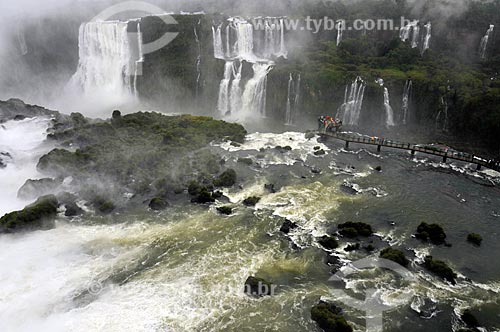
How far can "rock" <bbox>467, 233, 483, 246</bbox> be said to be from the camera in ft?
97.0

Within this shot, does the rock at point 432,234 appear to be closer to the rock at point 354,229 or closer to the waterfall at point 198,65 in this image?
the rock at point 354,229

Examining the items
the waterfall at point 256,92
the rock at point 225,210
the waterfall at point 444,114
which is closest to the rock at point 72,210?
the rock at point 225,210

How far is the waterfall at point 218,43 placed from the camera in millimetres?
66625

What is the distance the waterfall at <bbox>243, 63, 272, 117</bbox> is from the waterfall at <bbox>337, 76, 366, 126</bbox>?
1095cm

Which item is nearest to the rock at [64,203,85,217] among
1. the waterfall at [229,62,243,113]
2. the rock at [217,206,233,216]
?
the rock at [217,206,233,216]

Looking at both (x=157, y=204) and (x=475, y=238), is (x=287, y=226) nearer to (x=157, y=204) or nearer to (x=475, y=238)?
(x=157, y=204)

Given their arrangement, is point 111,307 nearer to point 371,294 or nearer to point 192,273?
point 192,273

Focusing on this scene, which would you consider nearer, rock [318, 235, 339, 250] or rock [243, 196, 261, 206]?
rock [318, 235, 339, 250]

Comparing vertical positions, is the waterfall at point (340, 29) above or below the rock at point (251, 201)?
above

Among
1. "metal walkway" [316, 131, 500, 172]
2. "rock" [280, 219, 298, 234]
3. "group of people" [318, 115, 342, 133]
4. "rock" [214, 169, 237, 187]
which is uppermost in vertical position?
"group of people" [318, 115, 342, 133]

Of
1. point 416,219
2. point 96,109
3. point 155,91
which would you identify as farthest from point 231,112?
point 416,219

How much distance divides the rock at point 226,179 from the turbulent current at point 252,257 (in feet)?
3.46

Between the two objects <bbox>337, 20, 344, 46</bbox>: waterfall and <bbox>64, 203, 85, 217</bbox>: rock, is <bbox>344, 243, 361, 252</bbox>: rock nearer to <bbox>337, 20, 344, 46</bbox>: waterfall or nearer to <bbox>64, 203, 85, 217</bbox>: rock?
<bbox>64, 203, 85, 217</bbox>: rock

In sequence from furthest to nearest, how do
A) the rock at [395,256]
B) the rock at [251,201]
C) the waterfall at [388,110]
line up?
the waterfall at [388,110], the rock at [251,201], the rock at [395,256]
